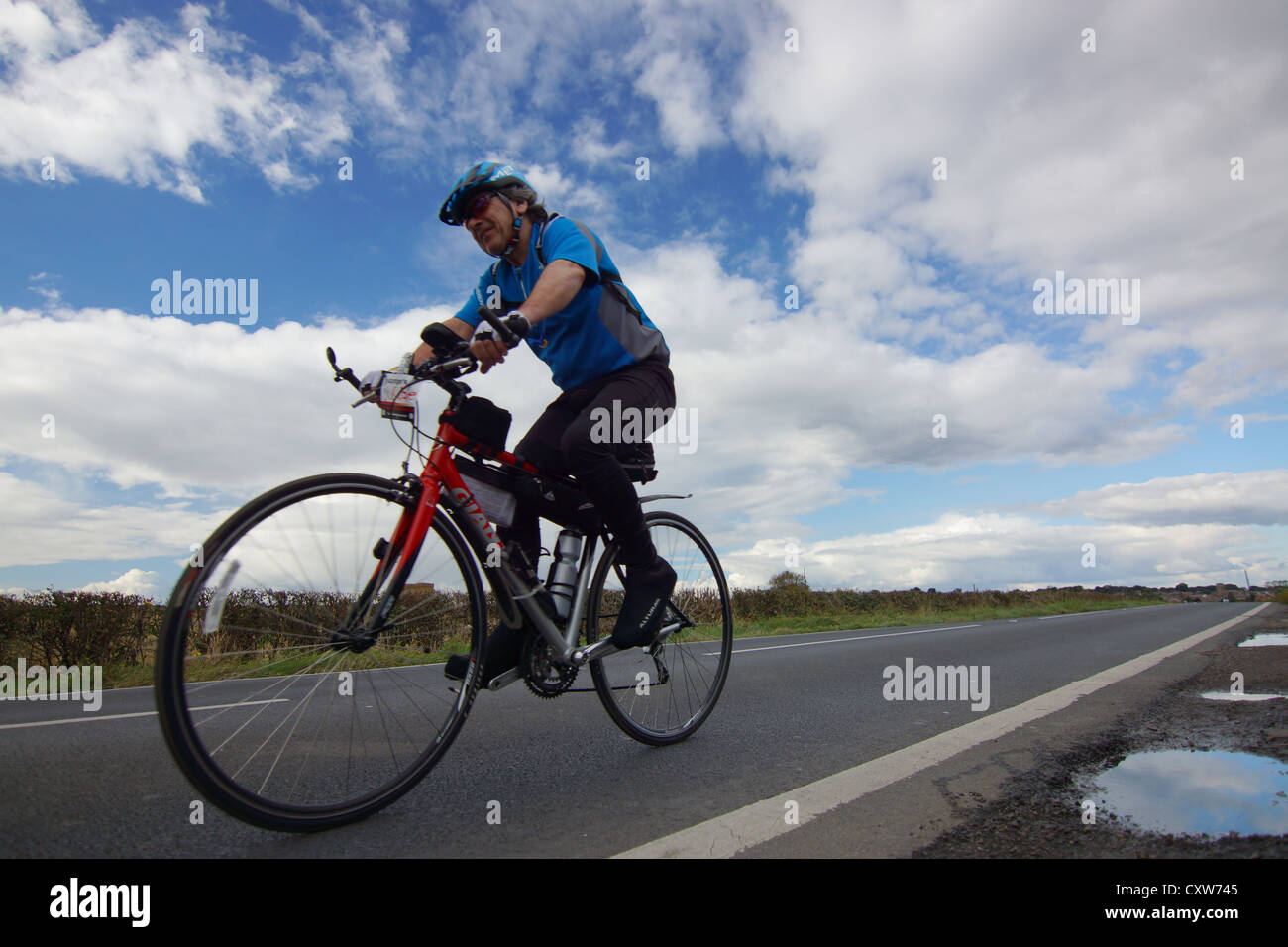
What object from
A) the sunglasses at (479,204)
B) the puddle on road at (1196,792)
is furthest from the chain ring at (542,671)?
the puddle on road at (1196,792)

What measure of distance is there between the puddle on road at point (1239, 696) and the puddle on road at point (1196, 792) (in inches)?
67.8

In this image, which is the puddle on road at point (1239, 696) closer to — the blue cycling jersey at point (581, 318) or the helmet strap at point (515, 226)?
the blue cycling jersey at point (581, 318)

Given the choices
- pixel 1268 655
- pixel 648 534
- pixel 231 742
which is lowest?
pixel 1268 655

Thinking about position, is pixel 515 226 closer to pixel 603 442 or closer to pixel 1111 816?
pixel 603 442

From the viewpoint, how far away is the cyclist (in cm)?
295

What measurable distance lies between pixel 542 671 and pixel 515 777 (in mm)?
410

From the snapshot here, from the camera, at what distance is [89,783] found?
273cm

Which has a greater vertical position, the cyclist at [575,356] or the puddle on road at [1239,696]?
the cyclist at [575,356]

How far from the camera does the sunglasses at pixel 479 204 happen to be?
3021 mm

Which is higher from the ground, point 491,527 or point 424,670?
point 491,527

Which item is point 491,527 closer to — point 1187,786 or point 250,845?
point 250,845
